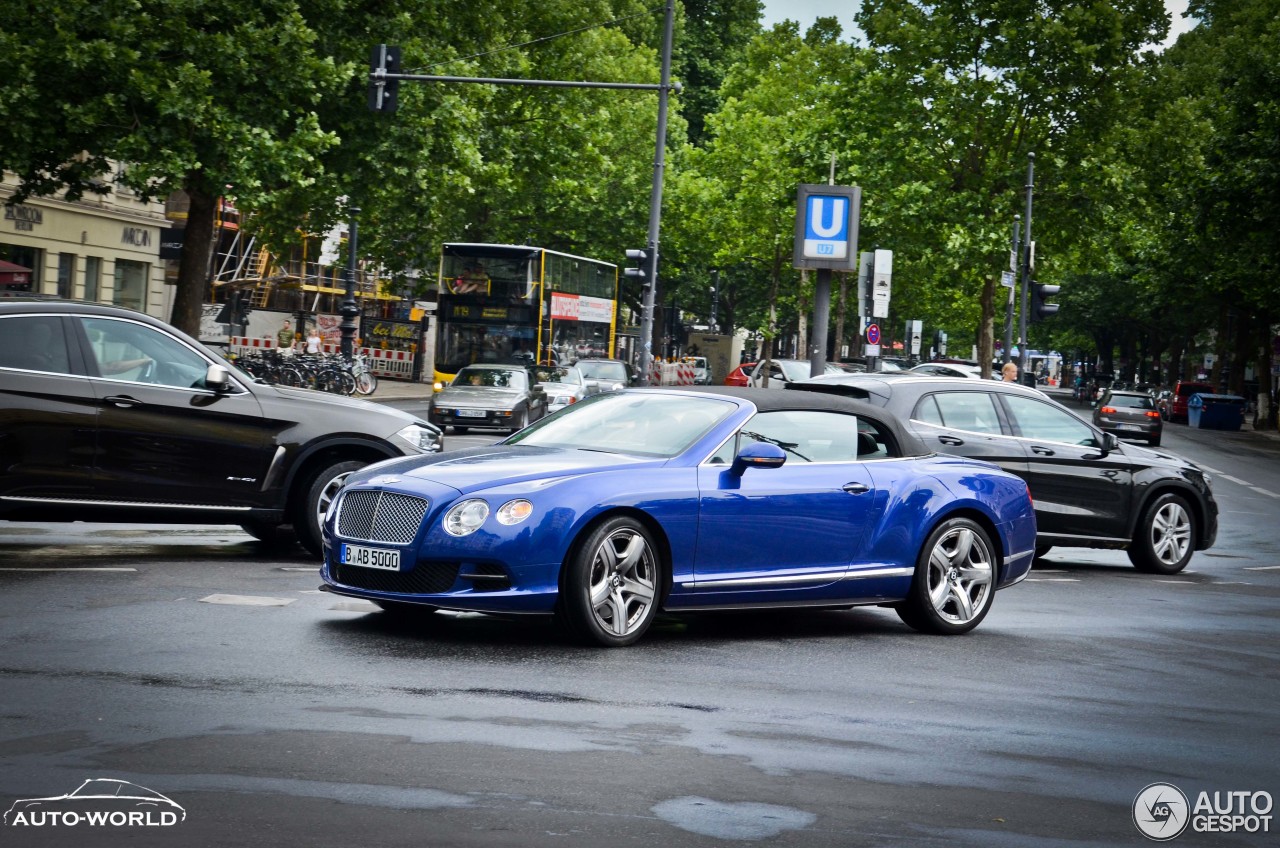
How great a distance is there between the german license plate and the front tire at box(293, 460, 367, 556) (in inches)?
128

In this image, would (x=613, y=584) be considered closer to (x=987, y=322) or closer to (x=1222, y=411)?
(x=987, y=322)

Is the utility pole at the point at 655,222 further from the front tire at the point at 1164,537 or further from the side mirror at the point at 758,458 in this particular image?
the side mirror at the point at 758,458

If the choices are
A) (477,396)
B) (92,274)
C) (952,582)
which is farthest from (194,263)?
(952,582)

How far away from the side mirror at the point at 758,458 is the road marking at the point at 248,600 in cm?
272

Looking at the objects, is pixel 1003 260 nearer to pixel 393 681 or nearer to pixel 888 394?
pixel 888 394

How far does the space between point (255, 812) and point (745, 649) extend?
4.32 meters

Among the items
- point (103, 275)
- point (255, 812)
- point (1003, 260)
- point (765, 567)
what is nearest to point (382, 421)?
point (765, 567)

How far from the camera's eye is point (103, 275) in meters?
43.2

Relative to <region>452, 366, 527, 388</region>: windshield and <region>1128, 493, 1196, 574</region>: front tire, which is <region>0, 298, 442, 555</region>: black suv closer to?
<region>1128, 493, 1196, 574</region>: front tire

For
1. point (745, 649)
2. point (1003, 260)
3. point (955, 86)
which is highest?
point (955, 86)

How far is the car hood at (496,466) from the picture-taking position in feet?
28.1

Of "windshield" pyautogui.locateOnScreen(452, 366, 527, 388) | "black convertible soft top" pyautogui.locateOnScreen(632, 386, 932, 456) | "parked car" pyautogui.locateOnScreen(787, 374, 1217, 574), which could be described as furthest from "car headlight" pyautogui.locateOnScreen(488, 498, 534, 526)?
"windshield" pyautogui.locateOnScreen(452, 366, 527, 388)

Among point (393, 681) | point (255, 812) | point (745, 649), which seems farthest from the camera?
point (745, 649)

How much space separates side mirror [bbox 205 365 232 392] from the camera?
11.6m
